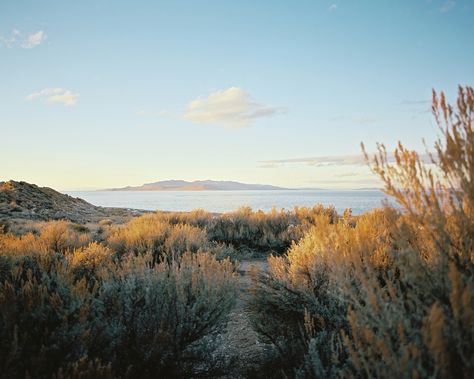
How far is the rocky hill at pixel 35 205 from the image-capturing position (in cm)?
1612

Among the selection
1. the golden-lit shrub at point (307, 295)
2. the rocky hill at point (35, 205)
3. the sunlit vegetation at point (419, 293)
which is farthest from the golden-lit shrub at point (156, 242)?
the rocky hill at point (35, 205)

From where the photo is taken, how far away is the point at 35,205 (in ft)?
64.0

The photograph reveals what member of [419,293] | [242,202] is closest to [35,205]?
[419,293]

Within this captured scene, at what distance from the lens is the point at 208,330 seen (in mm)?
3441

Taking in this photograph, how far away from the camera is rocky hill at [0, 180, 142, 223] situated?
1612 centimetres

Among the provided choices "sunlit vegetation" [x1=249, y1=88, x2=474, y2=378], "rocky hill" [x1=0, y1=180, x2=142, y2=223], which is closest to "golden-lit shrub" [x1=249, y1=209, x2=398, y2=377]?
"sunlit vegetation" [x1=249, y1=88, x2=474, y2=378]

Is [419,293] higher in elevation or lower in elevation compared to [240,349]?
higher

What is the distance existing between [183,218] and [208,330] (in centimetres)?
877

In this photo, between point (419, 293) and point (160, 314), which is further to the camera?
point (160, 314)

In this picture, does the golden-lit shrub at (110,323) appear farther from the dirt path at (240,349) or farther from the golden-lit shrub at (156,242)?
the golden-lit shrub at (156,242)

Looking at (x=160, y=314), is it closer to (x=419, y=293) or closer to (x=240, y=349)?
(x=240, y=349)

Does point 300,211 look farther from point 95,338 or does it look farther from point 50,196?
point 50,196

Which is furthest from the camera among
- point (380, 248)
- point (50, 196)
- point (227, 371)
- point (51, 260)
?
point (50, 196)

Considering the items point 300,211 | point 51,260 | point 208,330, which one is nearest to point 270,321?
point 208,330
